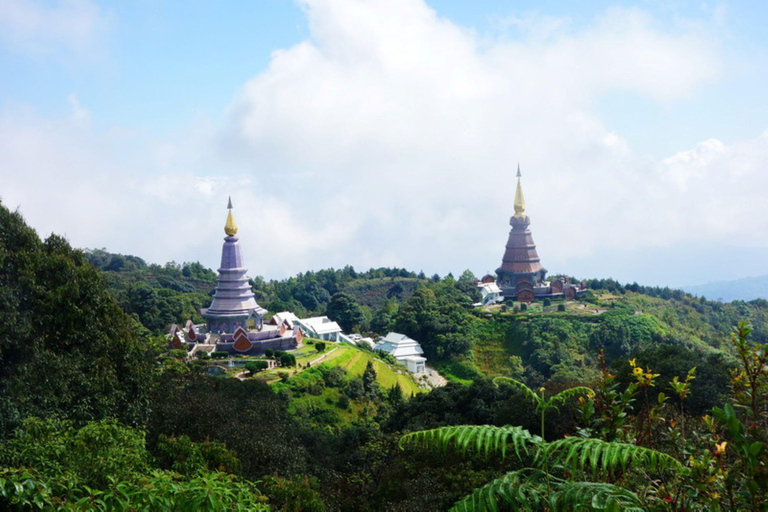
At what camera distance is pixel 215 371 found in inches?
1382

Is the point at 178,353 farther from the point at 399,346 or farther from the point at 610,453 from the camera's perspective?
the point at 610,453

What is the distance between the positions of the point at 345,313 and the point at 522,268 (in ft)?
54.8

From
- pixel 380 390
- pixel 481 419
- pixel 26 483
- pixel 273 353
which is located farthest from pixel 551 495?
pixel 273 353

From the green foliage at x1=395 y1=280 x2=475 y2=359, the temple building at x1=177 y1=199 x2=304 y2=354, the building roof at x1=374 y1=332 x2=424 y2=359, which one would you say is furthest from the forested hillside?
the green foliage at x1=395 y1=280 x2=475 y2=359

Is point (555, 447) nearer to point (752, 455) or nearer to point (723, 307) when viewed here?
point (752, 455)

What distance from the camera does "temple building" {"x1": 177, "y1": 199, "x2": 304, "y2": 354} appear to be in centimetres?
3938

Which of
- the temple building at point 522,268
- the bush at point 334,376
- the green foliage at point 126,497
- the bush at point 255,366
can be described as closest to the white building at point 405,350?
the bush at point 334,376

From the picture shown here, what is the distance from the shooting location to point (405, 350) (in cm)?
4681

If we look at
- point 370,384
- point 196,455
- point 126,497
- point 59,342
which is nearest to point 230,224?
point 370,384

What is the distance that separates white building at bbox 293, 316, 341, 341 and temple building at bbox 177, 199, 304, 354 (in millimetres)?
7379

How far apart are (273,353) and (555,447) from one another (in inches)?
1364

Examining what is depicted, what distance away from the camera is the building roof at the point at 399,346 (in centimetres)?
4631

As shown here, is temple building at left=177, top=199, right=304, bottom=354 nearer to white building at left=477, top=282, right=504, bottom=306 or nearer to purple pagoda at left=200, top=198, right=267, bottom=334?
purple pagoda at left=200, top=198, right=267, bottom=334

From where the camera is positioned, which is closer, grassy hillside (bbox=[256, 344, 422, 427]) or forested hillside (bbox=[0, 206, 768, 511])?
forested hillside (bbox=[0, 206, 768, 511])
